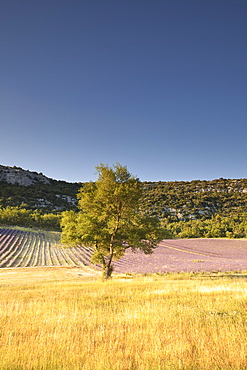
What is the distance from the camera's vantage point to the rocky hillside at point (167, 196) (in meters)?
117

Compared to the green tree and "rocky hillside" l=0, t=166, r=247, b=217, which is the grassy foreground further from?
"rocky hillside" l=0, t=166, r=247, b=217

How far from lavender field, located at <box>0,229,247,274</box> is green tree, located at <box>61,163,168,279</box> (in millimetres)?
9048

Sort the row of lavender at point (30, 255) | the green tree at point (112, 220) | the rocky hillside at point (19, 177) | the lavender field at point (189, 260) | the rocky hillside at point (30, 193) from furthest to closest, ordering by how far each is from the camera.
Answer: the rocky hillside at point (19, 177), the rocky hillside at point (30, 193), the row of lavender at point (30, 255), the lavender field at point (189, 260), the green tree at point (112, 220)

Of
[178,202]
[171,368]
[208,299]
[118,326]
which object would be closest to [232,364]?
[171,368]

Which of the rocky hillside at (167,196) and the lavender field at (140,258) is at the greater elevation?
the rocky hillside at (167,196)

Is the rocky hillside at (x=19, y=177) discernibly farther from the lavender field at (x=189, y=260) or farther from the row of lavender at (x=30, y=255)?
the lavender field at (x=189, y=260)

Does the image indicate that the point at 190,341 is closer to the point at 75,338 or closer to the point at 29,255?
the point at 75,338

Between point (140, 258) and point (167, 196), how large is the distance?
109635 millimetres

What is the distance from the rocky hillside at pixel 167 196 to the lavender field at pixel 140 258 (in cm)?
5997

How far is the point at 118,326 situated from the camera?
6699 millimetres

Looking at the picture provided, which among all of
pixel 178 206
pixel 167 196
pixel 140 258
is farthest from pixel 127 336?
pixel 167 196

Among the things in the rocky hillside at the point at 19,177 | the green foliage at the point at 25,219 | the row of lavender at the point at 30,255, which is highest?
the rocky hillside at the point at 19,177

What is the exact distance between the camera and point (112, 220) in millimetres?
21984

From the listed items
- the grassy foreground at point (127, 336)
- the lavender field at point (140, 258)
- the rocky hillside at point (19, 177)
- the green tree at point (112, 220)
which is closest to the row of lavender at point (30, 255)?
the lavender field at point (140, 258)
